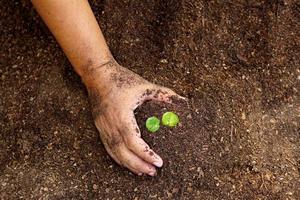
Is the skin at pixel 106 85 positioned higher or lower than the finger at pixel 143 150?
higher

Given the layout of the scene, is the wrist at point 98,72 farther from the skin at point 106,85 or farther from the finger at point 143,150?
the finger at point 143,150

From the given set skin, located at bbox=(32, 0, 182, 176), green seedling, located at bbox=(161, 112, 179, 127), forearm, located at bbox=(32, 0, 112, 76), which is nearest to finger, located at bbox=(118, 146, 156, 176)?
skin, located at bbox=(32, 0, 182, 176)

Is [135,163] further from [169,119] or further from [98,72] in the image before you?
[98,72]

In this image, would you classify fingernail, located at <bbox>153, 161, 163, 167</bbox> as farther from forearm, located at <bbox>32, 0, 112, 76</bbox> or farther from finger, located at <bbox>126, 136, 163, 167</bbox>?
forearm, located at <bbox>32, 0, 112, 76</bbox>

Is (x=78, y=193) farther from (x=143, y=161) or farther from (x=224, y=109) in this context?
(x=224, y=109)

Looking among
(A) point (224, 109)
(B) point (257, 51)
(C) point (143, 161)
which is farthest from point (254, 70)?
(C) point (143, 161)

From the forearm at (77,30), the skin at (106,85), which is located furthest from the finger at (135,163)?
the forearm at (77,30)

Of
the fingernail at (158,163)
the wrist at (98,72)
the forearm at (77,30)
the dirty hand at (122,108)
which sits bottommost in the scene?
the fingernail at (158,163)

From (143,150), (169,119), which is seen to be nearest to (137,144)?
(143,150)
